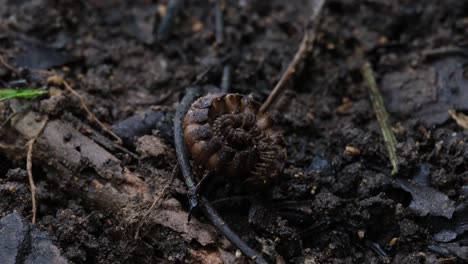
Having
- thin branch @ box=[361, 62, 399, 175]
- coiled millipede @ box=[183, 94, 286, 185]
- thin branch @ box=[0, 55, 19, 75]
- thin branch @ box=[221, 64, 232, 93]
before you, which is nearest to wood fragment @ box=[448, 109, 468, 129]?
thin branch @ box=[361, 62, 399, 175]

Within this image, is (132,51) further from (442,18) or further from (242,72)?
(442,18)

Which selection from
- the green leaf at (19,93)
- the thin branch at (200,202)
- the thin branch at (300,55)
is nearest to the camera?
the thin branch at (200,202)

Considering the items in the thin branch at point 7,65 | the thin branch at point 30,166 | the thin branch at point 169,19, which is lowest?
Answer: the thin branch at point 30,166

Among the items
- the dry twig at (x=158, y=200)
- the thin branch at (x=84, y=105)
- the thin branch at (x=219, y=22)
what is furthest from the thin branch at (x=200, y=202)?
the thin branch at (x=219, y=22)

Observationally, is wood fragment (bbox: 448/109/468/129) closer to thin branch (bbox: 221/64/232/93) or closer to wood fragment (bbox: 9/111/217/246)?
thin branch (bbox: 221/64/232/93)

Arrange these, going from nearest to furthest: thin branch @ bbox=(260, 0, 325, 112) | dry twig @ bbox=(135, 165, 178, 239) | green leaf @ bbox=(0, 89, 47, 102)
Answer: dry twig @ bbox=(135, 165, 178, 239), green leaf @ bbox=(0, 89, 47, 102), thin branch @ bbox=(260, 0, 325, 112)

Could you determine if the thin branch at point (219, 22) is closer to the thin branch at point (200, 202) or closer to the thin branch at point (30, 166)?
the thin branch at point (200, 202)
